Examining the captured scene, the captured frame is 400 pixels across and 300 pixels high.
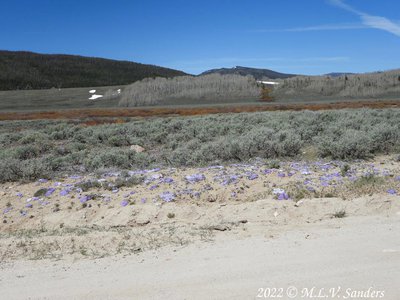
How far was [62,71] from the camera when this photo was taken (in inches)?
4697

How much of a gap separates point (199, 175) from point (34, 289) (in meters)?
5.29

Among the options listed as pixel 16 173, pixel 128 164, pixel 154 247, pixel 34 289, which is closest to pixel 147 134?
pixel 128 164

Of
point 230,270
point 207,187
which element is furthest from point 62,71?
point 230,270

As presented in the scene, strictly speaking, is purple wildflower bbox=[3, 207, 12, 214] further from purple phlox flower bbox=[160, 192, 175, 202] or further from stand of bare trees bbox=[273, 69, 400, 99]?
stand of bare trees bbox=[273, 69, 400, 99]

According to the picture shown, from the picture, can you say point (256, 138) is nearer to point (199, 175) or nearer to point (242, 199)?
point (199, 175)

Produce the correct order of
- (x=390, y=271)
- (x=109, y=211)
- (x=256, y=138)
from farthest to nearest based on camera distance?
(x=256, y=138)
(x=109, y=211)
(x=390, y=271)

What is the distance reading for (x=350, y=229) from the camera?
580cm

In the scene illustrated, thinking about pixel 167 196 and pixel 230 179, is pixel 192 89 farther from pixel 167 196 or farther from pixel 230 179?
pixel 167 196

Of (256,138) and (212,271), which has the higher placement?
(256,138)

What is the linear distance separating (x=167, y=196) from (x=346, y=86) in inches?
2358

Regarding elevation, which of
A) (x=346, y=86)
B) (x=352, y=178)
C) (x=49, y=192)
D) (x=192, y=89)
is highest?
(x=346, y=86)

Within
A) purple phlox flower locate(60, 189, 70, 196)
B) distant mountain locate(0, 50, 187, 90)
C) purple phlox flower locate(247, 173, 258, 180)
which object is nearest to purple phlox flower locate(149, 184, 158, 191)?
purple phlox flower locate(60, 189, 70, 196)

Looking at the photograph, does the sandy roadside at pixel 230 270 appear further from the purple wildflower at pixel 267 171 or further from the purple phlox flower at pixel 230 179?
the purple wildflower at pixel 267 171

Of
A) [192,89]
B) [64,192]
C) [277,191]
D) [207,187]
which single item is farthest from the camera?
[192,89]
